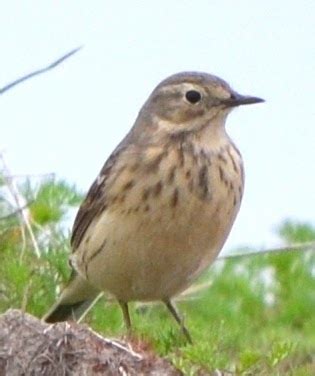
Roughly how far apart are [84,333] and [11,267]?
69.6 inches

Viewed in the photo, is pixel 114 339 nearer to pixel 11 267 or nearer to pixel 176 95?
pixel 11 267

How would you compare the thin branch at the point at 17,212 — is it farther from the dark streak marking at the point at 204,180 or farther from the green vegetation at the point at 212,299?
the dark streak marking at the point at 204,180

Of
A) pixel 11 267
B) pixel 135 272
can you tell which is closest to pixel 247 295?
pixel 135 272

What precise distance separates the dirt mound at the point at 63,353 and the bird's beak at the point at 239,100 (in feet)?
7.74

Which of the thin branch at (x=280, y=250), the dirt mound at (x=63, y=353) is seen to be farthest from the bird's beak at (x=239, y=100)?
the dirt mound at (x=63, y=353)

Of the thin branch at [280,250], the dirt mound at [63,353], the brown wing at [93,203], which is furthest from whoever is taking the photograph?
the thin branch at [280,250]

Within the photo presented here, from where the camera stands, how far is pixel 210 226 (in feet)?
31.9

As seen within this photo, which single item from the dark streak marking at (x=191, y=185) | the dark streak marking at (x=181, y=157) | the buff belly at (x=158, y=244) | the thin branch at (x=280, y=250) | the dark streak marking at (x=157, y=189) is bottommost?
the thin branch at (x=280, y=250)

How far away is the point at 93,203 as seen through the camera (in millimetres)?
10328

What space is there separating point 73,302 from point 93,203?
1.85ft

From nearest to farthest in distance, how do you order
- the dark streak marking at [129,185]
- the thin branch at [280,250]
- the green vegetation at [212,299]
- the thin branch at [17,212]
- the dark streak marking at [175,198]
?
1. the green vegetation at [212,299]
2. the dark streak marking at [175,198]
3. the thin branch at [17,212]
4. the dark streak marking at [129,185]
5. the thin branch at [280,250]

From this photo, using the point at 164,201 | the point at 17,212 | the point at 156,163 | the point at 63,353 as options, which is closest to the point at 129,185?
the point at 156,163

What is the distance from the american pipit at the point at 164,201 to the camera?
9727 millimetres

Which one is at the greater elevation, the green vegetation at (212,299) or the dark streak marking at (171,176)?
the dark streak marking at (171,176)
